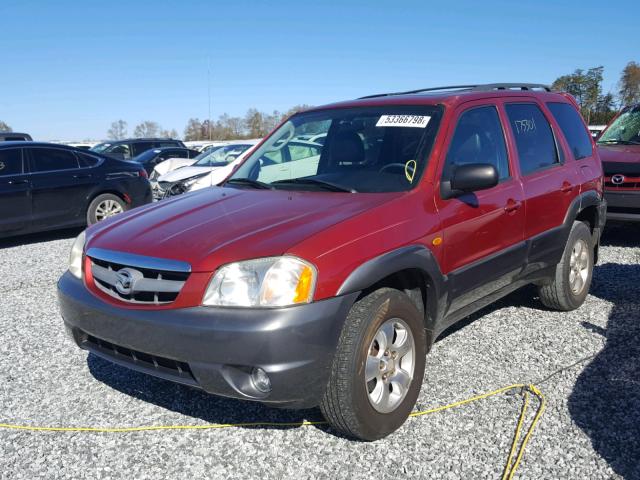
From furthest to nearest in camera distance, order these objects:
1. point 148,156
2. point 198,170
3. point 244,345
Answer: point 148,156
point 198,170
point 244,345

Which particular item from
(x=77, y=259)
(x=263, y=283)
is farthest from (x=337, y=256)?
(x=77, y=259)

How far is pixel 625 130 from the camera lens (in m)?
8.27

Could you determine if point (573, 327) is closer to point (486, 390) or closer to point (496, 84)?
point (486, 390)

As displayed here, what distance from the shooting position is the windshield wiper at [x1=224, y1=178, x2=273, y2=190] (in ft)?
12.5

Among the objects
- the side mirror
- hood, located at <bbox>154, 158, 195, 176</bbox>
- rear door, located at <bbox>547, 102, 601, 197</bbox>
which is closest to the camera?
the side mirror

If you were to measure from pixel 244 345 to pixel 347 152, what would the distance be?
178cm

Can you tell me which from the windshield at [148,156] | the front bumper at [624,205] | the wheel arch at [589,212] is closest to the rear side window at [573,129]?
the wheel arch at [589,212]

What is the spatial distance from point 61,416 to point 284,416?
1302 mm

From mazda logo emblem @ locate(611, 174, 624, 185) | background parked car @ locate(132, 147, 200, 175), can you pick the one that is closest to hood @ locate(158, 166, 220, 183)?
background parked car @ locate(132, 147, 200, 175)

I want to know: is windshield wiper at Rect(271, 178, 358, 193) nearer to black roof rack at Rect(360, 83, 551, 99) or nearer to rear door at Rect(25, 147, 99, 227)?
black roof rack at Rect(360, 83, 551, 99)

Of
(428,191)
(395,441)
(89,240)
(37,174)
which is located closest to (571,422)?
(395,441)

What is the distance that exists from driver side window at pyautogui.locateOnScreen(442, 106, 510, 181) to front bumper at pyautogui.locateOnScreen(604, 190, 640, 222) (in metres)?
4.00

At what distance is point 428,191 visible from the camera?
328 centimetres

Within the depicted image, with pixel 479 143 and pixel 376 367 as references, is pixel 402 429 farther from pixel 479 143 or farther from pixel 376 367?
pixel 479 143
